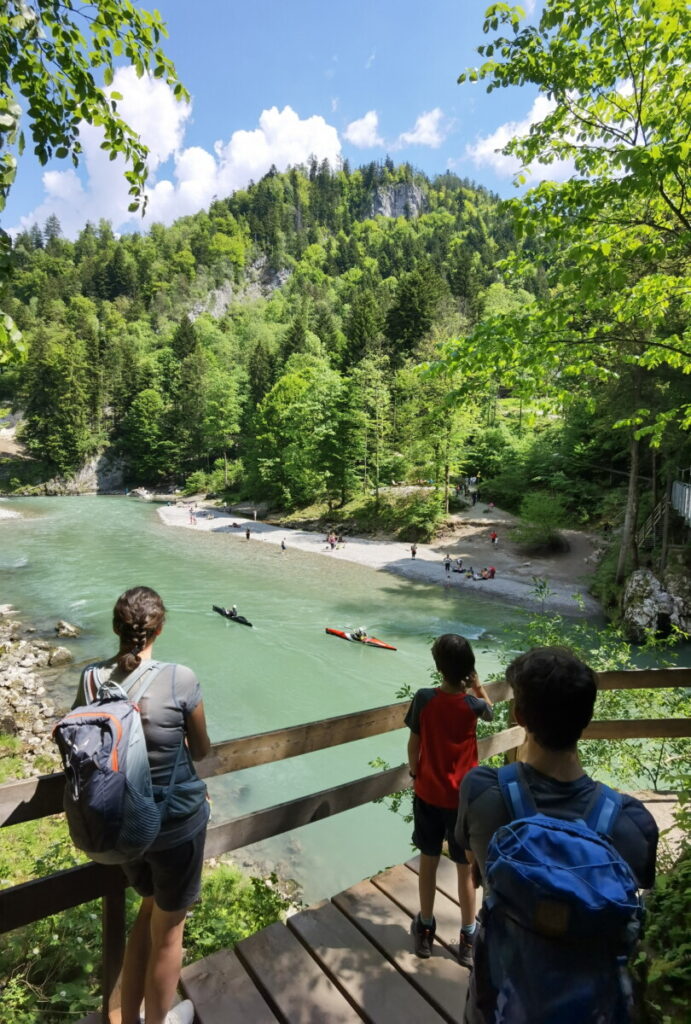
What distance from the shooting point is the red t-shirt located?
9.00 ft

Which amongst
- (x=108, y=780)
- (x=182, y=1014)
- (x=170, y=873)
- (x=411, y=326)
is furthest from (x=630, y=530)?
(x=411, y=326)

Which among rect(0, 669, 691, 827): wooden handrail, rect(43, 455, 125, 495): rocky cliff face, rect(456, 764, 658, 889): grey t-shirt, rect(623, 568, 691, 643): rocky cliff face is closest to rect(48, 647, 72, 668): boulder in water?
rect(0, 669, 691, 827): wooden handrail

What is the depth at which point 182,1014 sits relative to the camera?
2.29 metres

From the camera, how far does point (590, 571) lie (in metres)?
25.2

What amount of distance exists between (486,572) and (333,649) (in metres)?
11.0

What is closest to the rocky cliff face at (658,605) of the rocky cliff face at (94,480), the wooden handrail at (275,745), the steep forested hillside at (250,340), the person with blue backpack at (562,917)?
the steep forested hillside at (250,340)

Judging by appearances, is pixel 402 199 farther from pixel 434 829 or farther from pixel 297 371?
pixel 434 829

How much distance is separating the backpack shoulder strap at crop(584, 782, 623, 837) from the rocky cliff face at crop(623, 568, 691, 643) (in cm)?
1746

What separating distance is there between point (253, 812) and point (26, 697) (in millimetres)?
12305

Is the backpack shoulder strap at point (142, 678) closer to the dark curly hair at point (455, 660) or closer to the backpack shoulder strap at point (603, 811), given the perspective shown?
the dark curly hair at point (455, 660)

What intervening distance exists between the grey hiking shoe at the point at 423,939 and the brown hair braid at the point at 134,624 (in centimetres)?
206

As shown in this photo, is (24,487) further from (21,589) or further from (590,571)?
(590,571)

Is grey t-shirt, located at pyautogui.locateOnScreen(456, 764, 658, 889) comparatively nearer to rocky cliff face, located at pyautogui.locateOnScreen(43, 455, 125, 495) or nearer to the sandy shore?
the sandy shore

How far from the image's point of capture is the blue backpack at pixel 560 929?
1.17m
